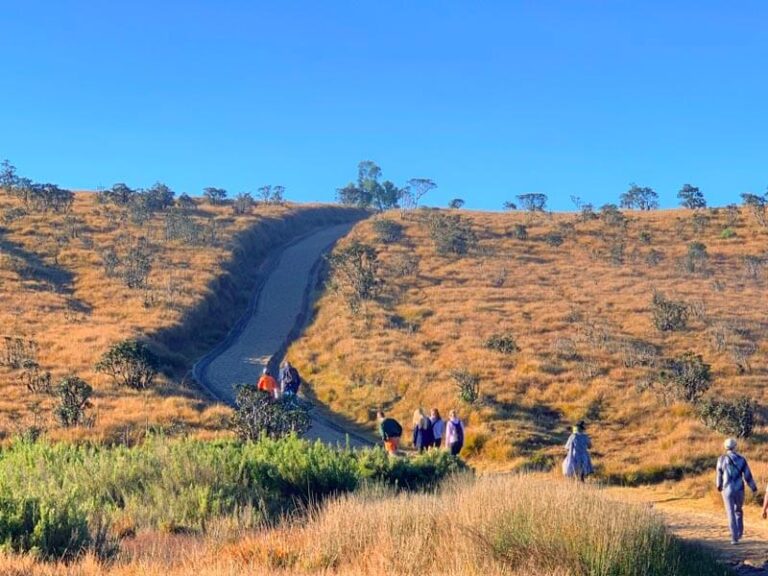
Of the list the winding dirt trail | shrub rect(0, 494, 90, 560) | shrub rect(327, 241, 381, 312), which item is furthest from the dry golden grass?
shrub rect(327, 241, 381, 312)

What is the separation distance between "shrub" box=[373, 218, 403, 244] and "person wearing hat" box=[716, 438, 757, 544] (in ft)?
146

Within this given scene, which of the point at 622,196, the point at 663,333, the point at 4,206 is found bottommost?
the point at 663,333

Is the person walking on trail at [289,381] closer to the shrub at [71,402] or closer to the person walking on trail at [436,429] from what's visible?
the shrub at [71,402]

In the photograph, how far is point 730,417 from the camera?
18.4 meters

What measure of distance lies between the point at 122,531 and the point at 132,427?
10651 mm

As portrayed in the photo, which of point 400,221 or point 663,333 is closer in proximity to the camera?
point 663,333

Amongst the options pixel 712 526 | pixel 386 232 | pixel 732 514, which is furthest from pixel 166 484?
pixel 386 232

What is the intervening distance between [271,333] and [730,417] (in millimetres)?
21797

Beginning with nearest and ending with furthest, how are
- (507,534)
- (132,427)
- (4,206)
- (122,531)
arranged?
(507,534) → (122,531) → (132,427) → (4,206)

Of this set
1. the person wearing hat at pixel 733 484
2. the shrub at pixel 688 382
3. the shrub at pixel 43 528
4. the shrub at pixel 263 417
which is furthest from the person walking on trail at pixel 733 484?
the shrub at pixel 688 382

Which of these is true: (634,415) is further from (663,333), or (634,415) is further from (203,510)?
(203,510)

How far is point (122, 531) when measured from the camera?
794 centimetres

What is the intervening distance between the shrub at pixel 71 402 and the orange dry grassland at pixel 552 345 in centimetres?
822

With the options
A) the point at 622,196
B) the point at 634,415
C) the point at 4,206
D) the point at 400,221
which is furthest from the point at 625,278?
the point at 622,196
